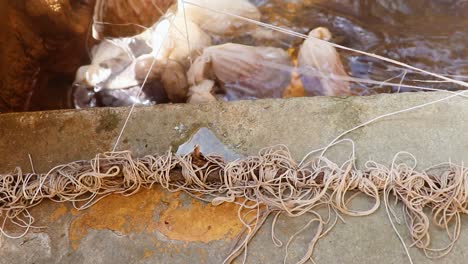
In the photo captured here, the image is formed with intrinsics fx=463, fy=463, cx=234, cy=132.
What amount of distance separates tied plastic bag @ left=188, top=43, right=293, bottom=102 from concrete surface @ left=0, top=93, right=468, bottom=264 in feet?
2.15

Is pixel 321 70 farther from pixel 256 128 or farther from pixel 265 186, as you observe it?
pixel 265 186

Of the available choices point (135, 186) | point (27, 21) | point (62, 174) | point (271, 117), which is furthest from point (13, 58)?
point (271, 117)

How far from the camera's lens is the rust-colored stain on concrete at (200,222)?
235cm

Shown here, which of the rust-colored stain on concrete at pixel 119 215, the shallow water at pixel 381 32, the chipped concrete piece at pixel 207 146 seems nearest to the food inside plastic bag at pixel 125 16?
the shallow water at pixel 381 32

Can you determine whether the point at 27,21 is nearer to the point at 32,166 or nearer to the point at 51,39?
the point at 51,39

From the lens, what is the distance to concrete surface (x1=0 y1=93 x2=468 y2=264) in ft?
7.44

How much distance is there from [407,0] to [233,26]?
1390mm

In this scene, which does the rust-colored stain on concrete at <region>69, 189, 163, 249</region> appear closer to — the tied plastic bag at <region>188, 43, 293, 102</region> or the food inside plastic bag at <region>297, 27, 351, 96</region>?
the tied plastic bag at <region>188, 43, 293, 102</region>

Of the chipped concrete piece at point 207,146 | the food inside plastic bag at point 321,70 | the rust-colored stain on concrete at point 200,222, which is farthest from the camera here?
the food inside plastic bag at point 321,70

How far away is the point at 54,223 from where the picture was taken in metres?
2.48

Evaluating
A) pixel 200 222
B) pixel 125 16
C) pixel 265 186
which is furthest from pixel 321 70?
pixel 125 16

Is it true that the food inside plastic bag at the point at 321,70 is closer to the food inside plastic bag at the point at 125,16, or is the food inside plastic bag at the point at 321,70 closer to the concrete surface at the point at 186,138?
the concrete surface at the point at 186,138

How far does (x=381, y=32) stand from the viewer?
11.8 feet

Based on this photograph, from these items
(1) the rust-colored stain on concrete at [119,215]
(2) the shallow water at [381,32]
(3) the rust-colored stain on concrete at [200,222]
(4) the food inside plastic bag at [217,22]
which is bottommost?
(1) the rust-colored stain on concrete at [119,215]
